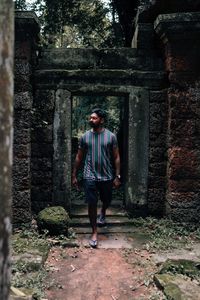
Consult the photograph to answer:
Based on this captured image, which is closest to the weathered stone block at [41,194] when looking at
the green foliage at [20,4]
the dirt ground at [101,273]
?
the dirt ground at [101,273]

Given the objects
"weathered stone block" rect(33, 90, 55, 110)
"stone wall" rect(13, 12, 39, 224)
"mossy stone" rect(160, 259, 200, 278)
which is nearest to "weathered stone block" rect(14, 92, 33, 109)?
"stone wall" rect(13, 12, 39, 224)

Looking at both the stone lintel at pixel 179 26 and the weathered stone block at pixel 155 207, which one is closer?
Result: the stone lintel at pixel 179 26

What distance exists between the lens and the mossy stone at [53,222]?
18.1 feet

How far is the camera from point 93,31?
35.7ft

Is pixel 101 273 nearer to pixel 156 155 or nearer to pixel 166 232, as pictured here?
pixel 166 232

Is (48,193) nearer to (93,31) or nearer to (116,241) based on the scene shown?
(116,241)

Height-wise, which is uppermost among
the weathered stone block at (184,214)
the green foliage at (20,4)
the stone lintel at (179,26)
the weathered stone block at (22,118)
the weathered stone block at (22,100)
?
the green foliage at (20,4)

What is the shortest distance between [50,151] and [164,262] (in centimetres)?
273

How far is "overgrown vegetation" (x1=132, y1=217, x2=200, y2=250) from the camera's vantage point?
5.37 m

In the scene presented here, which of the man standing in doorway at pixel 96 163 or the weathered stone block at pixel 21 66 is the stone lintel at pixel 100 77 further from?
the man standing in doorway at pixel 96 163

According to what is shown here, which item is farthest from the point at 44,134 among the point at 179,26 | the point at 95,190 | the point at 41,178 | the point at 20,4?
the point at 20,4

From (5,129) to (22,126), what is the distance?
442 cm

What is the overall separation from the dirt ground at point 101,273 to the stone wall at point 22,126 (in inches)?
41.7

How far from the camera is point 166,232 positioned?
19.0ft
